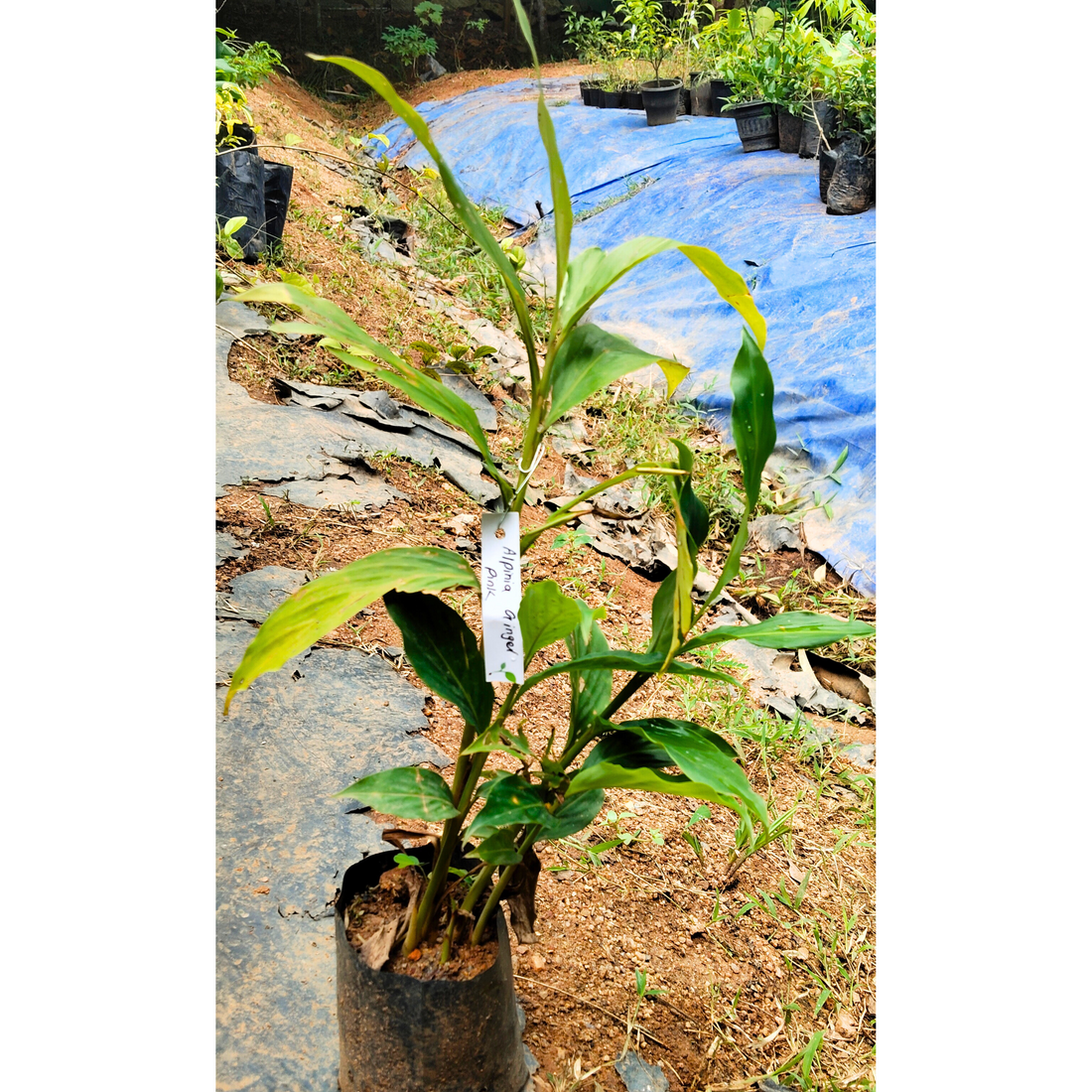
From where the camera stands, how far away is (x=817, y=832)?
53.9 inches

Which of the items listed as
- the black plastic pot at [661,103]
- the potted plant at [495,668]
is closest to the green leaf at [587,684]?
the potted plant at [495,668]

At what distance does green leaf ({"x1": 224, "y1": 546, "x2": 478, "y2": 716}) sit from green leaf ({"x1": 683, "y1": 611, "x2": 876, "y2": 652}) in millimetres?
188

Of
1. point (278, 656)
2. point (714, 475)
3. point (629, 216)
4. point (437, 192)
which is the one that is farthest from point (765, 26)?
point (278, 656)

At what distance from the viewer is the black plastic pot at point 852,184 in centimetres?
264

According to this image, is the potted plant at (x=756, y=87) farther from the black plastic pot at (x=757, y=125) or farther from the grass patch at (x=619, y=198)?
the grass patch at (x=619, y=198)

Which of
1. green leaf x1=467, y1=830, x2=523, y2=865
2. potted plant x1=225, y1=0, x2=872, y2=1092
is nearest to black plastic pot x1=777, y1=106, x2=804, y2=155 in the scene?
potted plant x1=225, y1=0, x2=872, y2=1092

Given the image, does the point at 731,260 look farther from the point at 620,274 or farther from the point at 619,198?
the point at 620,274

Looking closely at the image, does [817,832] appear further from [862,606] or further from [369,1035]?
[369,1035]

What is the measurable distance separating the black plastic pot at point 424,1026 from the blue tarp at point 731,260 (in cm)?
145

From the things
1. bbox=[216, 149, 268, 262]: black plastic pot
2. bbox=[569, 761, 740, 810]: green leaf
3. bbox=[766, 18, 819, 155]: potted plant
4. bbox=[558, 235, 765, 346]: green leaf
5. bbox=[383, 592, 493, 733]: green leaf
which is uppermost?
bbox=[766, 18, 819, 155]: potted plant

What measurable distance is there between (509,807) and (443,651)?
14 cm

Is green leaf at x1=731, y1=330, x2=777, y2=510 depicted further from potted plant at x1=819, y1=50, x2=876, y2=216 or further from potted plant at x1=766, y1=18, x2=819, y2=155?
potted plant at x1=766, y1=18, x2=819, y2=155

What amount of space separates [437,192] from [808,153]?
5.00ft

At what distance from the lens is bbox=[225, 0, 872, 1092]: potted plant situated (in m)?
0.58
